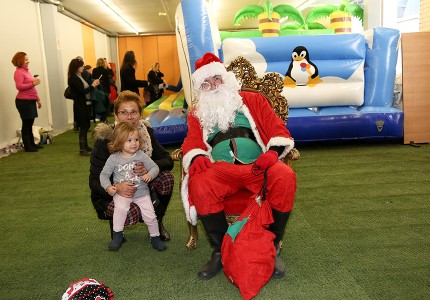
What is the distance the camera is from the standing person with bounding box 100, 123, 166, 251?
2.32 meters

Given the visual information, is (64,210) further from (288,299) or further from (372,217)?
(372,217)

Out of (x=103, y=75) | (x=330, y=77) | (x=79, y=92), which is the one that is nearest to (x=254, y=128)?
(x=330, y=77)

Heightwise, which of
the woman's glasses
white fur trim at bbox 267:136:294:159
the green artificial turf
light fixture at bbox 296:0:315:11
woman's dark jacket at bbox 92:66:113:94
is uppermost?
light fixture at bbox 296:0:315:11

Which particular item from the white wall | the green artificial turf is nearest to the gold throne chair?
the green artificial turf

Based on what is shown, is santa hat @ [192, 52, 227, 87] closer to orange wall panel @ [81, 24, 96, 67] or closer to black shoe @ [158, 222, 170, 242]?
black shoe @ [158, 222, 170, 242]

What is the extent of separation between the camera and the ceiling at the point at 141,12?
1028 centimetres

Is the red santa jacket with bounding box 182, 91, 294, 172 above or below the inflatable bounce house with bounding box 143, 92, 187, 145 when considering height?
above

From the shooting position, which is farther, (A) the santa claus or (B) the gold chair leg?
(B) the gold chair leg

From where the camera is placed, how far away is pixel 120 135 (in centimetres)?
231

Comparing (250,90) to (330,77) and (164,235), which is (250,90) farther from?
(330,77)

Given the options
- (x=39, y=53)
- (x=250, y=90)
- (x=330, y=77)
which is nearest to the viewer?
(x=250, y=90)

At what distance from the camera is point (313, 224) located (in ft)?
9.15

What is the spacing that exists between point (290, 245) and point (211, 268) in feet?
1.97

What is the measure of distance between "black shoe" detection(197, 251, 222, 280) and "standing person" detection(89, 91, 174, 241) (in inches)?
21.2
